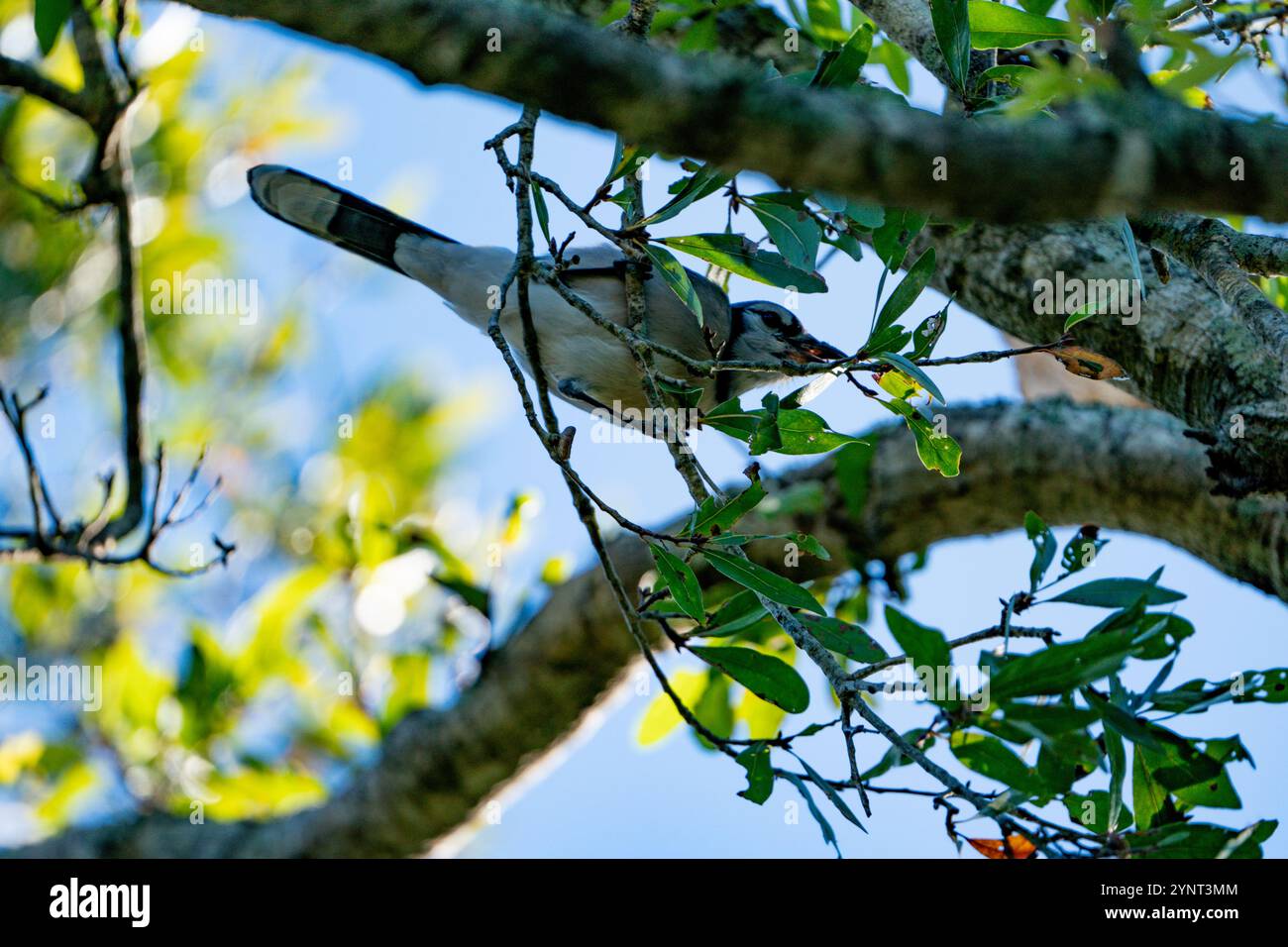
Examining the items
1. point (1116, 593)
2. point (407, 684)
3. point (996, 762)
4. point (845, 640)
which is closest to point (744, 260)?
point (845, 640)

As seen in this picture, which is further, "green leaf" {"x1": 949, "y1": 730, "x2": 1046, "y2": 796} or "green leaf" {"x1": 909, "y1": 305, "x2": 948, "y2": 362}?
"green leaf" {"x1": 909, "y1": 305, "x2": 948, "y2": 362}

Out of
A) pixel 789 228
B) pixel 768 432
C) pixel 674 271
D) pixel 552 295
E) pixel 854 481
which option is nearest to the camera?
pixel 768 432

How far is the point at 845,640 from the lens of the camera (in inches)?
86.0

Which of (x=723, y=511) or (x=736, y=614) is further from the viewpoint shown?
(x=736, y=614)

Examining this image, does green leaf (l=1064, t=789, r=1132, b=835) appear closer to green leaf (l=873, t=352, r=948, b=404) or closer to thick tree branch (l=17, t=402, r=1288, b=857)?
green leaf (l=873, t=352, r=948, b=404)

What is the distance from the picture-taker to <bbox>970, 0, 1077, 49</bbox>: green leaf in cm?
225

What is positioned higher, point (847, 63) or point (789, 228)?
point (847, 63)

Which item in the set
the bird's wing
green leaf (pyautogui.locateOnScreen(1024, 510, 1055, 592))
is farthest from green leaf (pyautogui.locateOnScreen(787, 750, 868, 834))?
the bird's wing

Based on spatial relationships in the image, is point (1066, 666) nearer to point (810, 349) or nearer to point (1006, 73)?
point (1006, 73)

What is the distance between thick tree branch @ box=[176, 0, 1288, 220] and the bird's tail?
2.41 meters

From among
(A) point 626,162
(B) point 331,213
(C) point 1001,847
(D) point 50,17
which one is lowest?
(C) point 1001,847

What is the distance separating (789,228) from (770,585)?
2.52ft

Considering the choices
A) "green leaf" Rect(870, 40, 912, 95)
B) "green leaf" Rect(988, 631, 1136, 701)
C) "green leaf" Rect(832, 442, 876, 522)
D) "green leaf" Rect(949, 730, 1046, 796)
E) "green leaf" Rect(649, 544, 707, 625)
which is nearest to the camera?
"green leaf" Rect(988, 631, 1136, 701)
